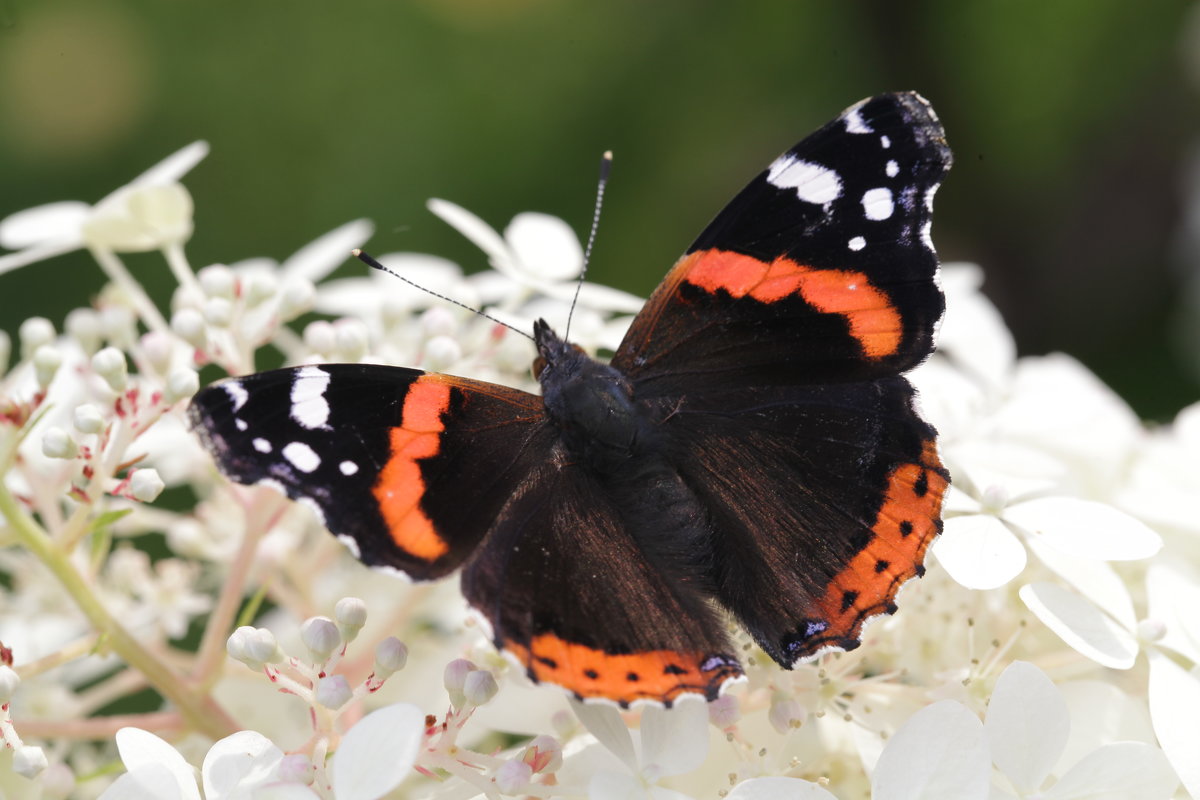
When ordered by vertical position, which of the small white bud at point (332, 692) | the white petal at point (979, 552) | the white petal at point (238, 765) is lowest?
the white petal at point (979, 552)

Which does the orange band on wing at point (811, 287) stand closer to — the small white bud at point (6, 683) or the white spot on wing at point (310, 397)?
the white spot on wing at point (310, 397)

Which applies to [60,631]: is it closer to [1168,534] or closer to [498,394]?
[498,394]

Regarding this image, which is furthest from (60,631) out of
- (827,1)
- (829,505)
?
(827,1)

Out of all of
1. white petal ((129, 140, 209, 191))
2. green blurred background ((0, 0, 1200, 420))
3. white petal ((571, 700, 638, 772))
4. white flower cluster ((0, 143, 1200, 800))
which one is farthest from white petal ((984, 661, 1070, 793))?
green blurred background ((0, 0, 1200, 420))

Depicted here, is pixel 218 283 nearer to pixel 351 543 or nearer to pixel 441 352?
pixel 441 352

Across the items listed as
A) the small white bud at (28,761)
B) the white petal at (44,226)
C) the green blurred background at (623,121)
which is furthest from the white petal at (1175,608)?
the green blurred background at (623,121)

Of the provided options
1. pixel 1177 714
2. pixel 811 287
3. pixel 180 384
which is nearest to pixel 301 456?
pixel 180 384
